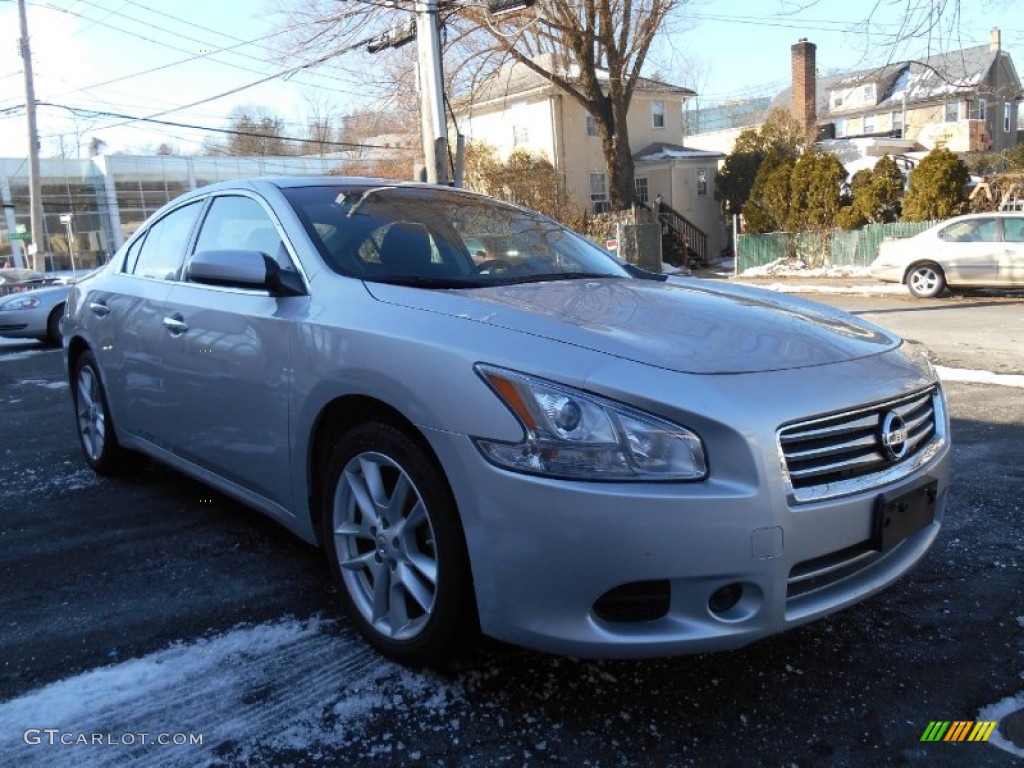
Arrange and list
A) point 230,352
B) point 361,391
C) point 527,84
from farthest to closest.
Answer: point 527,84 → point 230,352 → point 361,391

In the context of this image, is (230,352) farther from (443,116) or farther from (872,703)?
(443,116)

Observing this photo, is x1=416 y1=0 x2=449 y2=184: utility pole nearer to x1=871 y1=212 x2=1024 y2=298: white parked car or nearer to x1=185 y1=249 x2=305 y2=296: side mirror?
x1=185 y1=249 x2=305 y2=296: side mirror

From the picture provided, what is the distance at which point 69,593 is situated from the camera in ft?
11.0

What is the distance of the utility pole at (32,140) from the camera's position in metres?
25.5

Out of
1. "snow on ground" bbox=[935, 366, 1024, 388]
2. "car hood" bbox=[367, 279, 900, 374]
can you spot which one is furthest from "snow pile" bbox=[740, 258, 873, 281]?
"car hood" bbox=[367, 279, 900, 374]

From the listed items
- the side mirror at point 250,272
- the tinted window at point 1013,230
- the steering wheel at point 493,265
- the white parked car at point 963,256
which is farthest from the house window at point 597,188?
the side mirror at point 250,272

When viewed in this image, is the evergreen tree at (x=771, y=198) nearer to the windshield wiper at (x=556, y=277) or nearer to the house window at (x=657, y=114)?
the house window at (x=657, y=114)

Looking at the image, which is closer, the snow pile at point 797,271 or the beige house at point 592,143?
the snow pile at point 797,271

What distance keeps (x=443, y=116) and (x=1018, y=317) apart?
8414 mm

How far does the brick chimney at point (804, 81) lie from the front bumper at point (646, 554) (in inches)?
1532

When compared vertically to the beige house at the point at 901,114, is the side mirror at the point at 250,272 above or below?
below

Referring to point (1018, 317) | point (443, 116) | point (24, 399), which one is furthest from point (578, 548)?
point (1018, 317)

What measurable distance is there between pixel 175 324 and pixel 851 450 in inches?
110

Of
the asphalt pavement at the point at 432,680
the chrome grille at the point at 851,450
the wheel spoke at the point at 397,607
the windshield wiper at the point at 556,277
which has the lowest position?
the asphalt pavement at the point at 432,680
